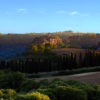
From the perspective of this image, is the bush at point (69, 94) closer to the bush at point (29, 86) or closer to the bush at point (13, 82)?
the bush at point (29, 86)

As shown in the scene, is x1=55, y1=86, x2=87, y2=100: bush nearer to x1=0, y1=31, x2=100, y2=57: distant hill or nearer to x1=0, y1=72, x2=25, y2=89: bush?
x1=0, y1=72, x2=25, y2=89: bush

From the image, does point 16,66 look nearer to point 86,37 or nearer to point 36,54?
point 36,54

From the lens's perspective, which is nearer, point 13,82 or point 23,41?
point 13,82

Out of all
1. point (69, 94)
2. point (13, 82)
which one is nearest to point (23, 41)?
point (13, 82)

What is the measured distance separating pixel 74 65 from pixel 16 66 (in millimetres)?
12241

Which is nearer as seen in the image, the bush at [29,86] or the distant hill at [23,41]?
the bush at [29,86]

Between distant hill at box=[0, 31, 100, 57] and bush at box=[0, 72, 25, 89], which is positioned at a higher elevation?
bush at box=[0, 72, 25, 89]

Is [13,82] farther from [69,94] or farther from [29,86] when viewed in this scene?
[69,94]

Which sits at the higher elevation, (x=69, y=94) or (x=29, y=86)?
(x=69, y=94)

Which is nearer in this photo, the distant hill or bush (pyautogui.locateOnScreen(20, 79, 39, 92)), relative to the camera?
bush (pyautogui.locateOnScreen(20, 79, 39, 92))

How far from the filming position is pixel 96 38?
121 m

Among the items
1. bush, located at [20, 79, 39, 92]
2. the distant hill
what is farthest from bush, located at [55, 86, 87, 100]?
the distant hill

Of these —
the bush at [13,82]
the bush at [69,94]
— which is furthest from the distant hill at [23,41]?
the bush at [69,94]

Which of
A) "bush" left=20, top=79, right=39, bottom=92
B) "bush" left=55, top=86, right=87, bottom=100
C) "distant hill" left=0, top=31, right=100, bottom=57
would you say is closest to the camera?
"bush" left=55, top=86, right=87, bottom=100
